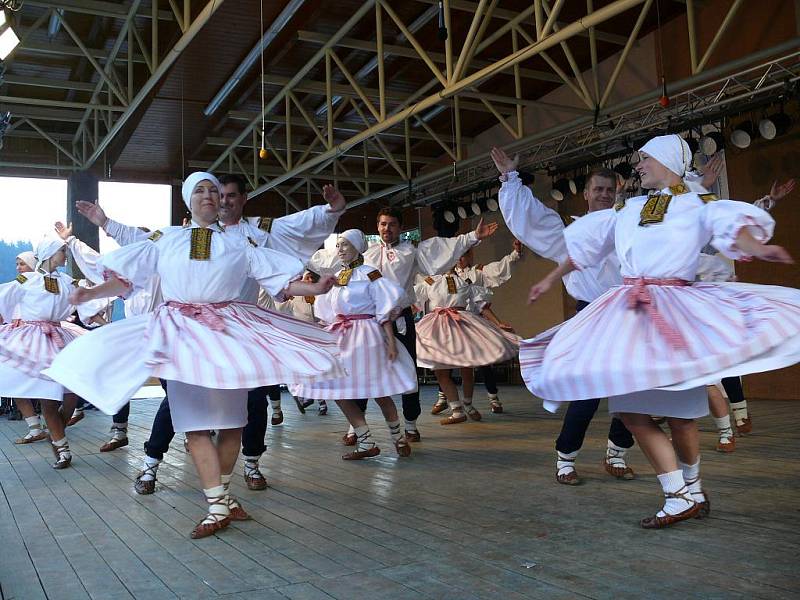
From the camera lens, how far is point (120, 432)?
17.7 ft

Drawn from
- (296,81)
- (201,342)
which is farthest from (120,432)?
(296,81)

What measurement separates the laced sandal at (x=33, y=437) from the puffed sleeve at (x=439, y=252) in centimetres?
316

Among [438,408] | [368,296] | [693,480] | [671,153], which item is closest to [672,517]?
[693,480]

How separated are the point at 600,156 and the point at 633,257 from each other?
6.67 m

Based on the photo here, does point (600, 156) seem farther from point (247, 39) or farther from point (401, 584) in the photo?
point (401, 584)

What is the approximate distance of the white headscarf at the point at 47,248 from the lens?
4891mm

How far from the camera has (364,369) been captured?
169 inches

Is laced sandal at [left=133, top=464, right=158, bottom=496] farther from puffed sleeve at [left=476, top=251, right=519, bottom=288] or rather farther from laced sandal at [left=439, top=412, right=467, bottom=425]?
puffed sleeve at [left=476, top=251, right=519, bottom=288]

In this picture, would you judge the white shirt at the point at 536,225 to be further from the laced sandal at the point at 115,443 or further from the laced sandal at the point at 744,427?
the laced sandal at the point at 115,443

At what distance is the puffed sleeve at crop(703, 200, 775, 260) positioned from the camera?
8.31 feet

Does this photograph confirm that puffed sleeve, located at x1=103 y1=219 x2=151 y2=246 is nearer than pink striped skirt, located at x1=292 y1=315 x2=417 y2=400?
No

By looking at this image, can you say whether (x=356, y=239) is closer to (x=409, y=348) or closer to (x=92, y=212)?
(x=409, y=348)

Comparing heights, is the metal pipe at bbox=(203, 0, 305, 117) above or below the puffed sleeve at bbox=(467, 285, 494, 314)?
above

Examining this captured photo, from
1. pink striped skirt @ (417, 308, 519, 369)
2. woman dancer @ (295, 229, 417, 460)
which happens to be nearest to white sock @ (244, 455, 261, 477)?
woman dancer @ (295, 229, 417, 460)
